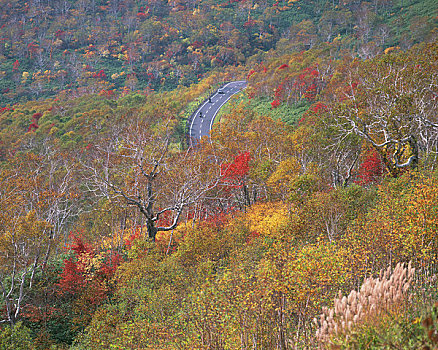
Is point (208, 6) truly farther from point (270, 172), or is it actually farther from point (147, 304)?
point (147, 304)

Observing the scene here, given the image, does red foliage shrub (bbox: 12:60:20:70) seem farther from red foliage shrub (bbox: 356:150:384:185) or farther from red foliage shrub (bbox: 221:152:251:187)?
red foliage shrub (bbox: 356:150:384:185)

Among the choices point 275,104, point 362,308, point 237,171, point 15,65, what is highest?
point 362,308

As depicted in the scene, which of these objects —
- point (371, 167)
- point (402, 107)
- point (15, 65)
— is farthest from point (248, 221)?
point (15, 65)

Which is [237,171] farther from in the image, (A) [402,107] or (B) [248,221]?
(A) [402,107]

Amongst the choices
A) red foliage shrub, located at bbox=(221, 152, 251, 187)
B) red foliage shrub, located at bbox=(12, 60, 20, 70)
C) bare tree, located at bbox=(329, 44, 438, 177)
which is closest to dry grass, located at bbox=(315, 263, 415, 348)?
bare tree, located at bbox=(329, 44, 438, 177)

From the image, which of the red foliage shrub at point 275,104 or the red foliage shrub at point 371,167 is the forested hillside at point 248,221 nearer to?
the red foliage shrub at point 371,167

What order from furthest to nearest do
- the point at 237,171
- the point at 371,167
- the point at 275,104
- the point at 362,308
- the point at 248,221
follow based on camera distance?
1. the point at 275,104
2. the point at 237,171
3. the point at 371,167
4. the point at 248,221
5. the point at 362,308
